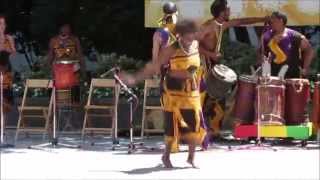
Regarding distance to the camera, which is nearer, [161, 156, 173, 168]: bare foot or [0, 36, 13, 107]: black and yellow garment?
[161, 156, 173, 168]: bare foot

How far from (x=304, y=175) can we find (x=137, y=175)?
73.9 inches

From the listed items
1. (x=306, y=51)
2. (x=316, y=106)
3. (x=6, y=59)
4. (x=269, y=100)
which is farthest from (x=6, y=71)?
(x=316, y=106)

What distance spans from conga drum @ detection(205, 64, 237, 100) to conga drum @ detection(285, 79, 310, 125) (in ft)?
2.79

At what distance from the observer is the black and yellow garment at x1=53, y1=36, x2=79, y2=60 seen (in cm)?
1348

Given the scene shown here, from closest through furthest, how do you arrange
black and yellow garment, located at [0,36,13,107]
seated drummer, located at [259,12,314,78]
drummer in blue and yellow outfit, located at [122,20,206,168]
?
drummer in blue and yellow outfit, located at [122,20,206,168], seated drummer, located at [259,12,314,78], black and yellow garment, located at [0,36,13,107]

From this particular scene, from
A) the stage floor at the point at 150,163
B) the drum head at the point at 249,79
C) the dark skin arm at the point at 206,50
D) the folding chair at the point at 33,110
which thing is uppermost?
the dark skin arm at the point at 206,50

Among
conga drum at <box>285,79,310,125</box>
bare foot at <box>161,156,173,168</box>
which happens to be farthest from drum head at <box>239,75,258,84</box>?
bare foot at <box>161,156,173,168</box>

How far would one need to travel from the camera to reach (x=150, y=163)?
10.6 metres

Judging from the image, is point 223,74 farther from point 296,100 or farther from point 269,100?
point 296,100

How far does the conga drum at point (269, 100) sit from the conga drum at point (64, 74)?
2.72m

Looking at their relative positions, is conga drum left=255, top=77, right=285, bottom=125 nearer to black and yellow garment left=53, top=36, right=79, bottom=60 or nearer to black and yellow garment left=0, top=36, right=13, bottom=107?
black and yellow garment left=53, top=36, right=79, bottom=60

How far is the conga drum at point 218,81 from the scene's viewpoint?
1174 cm

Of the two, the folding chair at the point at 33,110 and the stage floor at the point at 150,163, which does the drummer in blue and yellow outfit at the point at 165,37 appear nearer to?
the stage floor at the point at 150,163

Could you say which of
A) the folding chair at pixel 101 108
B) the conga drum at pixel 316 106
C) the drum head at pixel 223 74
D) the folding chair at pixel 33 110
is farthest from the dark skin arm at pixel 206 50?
the folding chair at pixel 33 110
